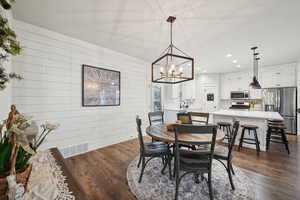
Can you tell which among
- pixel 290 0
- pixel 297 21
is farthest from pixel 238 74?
pixel 290 0

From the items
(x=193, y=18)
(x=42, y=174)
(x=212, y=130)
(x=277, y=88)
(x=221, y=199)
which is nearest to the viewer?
(x=42, y=174)

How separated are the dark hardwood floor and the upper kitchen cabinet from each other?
106 inches

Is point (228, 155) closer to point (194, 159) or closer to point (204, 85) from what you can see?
point (194, 159)

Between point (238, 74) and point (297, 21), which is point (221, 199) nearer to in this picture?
point (297, 21)

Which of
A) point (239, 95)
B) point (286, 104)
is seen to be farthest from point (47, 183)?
point (286, 104)

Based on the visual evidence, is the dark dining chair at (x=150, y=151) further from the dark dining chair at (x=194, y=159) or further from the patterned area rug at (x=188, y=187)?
the dark dining chair at (x=194, y=159)

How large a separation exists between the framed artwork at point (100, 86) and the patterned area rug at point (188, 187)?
198cm

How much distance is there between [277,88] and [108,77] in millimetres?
6426

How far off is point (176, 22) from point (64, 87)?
2.73 meters

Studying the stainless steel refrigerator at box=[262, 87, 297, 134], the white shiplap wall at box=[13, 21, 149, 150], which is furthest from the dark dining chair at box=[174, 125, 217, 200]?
the stainless steel refrigerator at box=[262, 87, 297, 134]

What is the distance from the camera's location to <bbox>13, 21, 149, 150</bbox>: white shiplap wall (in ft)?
8.14

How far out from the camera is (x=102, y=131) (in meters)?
3.59

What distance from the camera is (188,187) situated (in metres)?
1.96

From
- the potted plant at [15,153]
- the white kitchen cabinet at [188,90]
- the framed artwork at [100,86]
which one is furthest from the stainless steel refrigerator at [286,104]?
the potted plant at [15,153]
